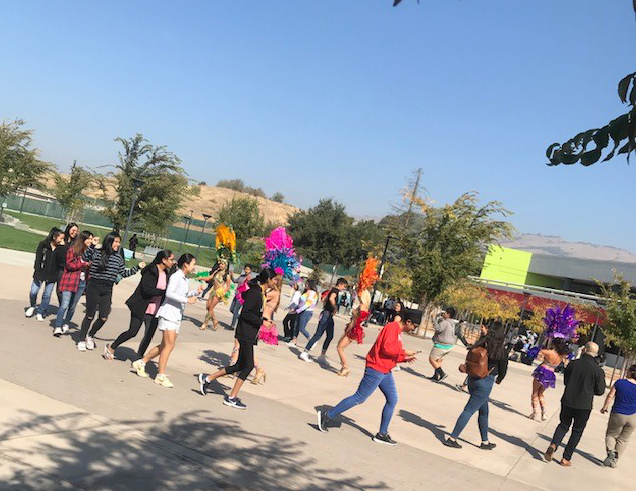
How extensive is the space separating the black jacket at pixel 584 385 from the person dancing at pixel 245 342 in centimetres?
388

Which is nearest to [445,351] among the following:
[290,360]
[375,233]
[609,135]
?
[290,360]

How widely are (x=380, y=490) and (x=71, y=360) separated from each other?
4420mm

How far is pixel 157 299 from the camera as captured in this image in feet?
28.8

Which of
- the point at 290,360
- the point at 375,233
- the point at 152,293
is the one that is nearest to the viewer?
the point at 152,293

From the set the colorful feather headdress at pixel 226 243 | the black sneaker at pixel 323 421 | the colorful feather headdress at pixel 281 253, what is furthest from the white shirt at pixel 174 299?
the colorful feather headdress at pixel 226 243

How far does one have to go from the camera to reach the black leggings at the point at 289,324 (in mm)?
14817

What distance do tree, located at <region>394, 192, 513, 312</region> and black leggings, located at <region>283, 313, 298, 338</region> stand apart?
13586 millimetres

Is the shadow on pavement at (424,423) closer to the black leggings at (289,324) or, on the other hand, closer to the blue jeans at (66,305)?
the blue jeans at (66,305)

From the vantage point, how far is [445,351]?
13508 mm

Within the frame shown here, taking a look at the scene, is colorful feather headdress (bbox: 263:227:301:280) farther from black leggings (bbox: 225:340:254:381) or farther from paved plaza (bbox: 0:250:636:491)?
black leggings (bbox: 225:340:254:381)

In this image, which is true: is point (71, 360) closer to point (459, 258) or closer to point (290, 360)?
point (290, 360)

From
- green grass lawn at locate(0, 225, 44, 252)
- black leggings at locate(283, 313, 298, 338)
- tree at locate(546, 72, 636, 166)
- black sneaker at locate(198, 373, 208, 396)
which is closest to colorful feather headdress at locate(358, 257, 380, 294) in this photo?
black leggings at locate(283, 313, 298, 338)

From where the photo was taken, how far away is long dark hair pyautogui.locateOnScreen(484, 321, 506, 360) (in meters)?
8.23

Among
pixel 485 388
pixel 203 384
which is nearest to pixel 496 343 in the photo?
pixel 485 388
